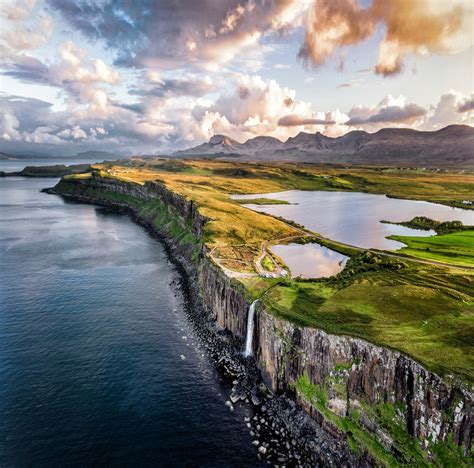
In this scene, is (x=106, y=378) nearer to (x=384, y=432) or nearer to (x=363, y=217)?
(x=384, y=432)

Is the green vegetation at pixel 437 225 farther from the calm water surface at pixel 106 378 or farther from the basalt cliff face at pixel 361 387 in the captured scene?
the calm water surface at pixel 106 378

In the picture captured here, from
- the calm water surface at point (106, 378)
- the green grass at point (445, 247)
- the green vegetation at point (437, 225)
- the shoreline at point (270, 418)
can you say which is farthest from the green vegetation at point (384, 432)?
the green vegetation at point (437, 225)

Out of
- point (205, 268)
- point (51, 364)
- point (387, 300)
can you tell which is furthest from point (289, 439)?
point (205, 268)

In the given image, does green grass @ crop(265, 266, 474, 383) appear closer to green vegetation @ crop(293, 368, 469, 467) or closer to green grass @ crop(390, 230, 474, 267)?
green vegetation @ crop(293, 368, 469, 467)

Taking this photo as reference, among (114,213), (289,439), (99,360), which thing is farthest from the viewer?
(114,213)

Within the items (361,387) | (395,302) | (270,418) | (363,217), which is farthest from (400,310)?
(363,217)

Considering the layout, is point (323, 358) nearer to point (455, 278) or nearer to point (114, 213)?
point (455, 278)
